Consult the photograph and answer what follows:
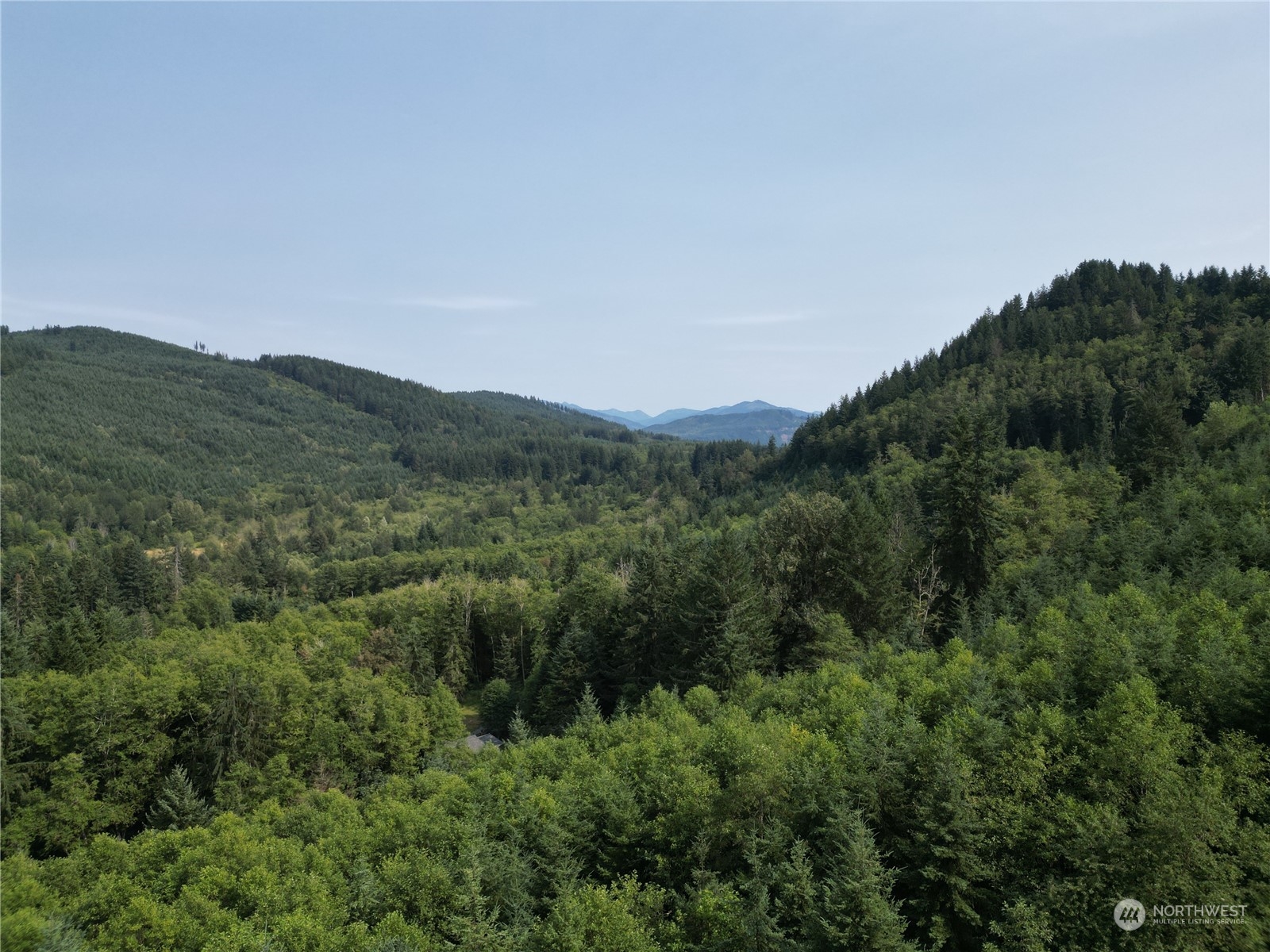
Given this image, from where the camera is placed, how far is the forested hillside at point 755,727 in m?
21.2

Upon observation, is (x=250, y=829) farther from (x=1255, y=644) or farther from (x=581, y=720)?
(x=1255, y=644)

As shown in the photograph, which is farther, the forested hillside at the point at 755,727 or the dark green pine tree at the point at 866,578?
the dark green pine tree at the point at 866,578

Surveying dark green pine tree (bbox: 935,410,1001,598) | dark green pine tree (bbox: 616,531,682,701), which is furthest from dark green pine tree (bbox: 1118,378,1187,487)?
dark green pine tree (bbox: 616,531,682,701)

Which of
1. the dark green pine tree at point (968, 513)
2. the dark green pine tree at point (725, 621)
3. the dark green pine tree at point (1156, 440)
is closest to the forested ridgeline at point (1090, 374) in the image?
the dark green pine tree at point (1156, 440)

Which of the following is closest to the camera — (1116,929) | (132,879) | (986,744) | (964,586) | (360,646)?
(1116,929)

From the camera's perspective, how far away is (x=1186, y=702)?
27172 mm

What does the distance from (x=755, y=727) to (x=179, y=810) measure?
141 feet

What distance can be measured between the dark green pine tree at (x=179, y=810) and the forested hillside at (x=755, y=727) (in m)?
0.38

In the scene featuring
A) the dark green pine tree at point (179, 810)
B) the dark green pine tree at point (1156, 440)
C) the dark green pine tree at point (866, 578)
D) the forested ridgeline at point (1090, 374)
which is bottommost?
the dark green pine tree at point (179, 810)

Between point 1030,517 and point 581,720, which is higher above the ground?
point 1030,517

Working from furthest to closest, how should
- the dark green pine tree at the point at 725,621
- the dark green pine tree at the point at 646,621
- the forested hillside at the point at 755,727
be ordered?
the dark green pine tree at the point at 646,621, the dark green pine tree at the point at 725,621, the forested hillside at the point at 755,727

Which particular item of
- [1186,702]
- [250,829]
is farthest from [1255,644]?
[250,829]

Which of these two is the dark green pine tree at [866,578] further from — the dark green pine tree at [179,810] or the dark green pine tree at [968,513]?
the dark green pine tree at [179,810]

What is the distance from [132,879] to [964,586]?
58451 mm
